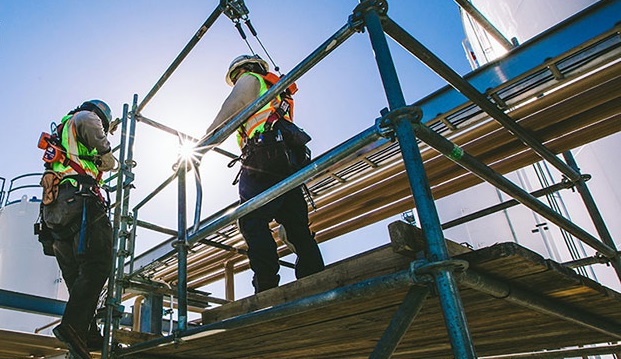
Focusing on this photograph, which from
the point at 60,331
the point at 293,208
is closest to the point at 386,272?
the point at 293,208

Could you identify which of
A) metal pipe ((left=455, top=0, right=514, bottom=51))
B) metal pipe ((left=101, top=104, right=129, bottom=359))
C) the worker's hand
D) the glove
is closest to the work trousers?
metal pipe ((left=101, top=104, right=129, bottom=359))

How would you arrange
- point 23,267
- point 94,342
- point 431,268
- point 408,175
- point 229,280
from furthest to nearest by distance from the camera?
point 23,267
point 229,280
point 94,342
point 408,175
point 431,268

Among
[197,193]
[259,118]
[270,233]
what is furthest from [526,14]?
[197,193]

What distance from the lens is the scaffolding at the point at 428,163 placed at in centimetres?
155

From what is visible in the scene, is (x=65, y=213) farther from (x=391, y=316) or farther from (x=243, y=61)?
(x=391, y=316)

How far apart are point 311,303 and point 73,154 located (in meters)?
2.94

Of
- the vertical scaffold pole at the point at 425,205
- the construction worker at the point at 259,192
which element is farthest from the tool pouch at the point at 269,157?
the vertical scaffold pole at the point at 425,205

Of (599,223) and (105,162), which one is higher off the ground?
(105,162)

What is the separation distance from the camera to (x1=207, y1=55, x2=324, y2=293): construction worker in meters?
3.11

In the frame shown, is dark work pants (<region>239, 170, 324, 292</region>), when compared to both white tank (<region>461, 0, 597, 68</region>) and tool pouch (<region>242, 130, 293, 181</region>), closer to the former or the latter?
tool pouch (<region>242, 130, 293, 181</region>)

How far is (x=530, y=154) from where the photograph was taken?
12.6 feet

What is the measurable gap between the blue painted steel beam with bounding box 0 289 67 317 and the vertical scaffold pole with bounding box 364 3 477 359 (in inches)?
131

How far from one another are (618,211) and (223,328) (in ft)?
15.0

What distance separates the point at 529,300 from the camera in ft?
6.21
